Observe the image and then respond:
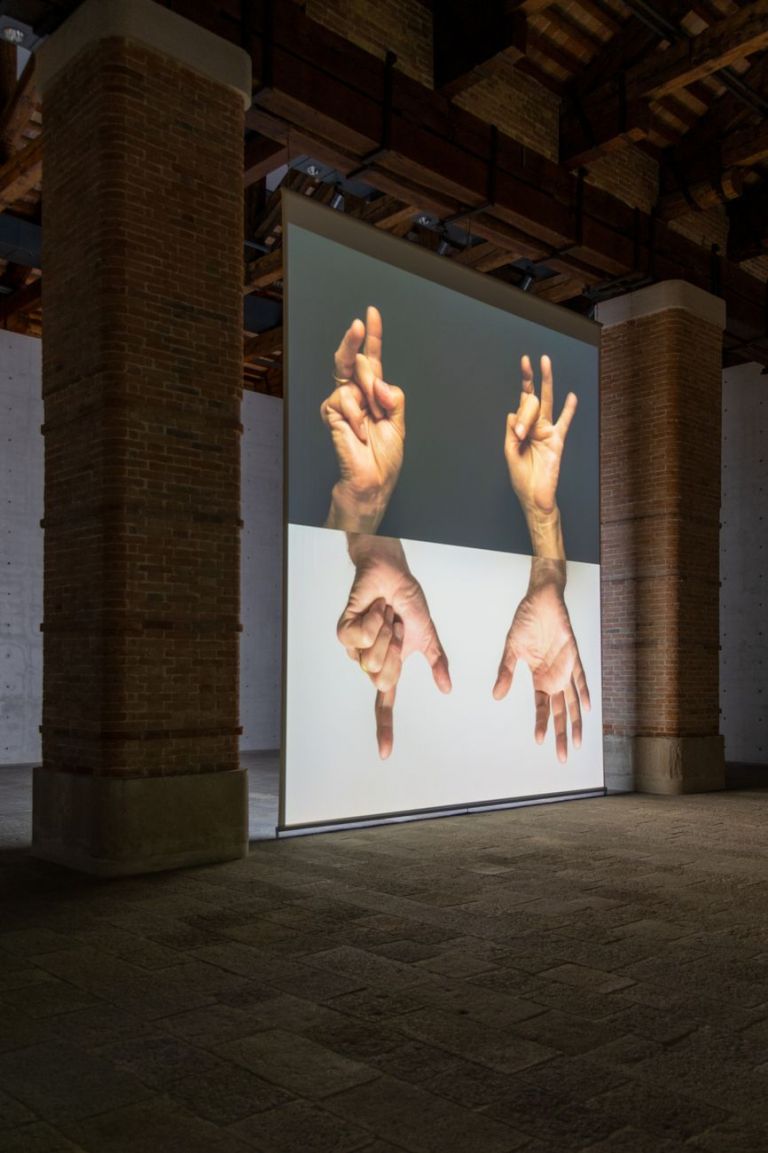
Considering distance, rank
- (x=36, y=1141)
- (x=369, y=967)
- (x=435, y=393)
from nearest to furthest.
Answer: (x=36, y=1141) → (x=369, y=967) → (x=435, y=393)

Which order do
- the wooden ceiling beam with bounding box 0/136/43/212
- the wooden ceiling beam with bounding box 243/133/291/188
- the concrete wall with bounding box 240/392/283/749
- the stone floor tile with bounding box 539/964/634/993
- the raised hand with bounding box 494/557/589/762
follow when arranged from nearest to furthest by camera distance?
the stone floor tile with bounding box 539/964/634/993 → the wooden ceiling beam with bounding box 243/133/291/188 → the wooden ceiling beam with bounding box 0/136/43/212 → the raised hand with bounding box 494/557/589/762 → the concrete wall with bounding box 240/392/283/749

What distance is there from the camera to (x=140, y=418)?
635 cm

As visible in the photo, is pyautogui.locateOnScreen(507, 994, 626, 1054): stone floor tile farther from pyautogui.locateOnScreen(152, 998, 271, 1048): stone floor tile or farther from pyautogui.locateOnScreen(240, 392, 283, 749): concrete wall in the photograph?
pyautogui.locateOnScreen(240, 392, 283, 749): concrete wall

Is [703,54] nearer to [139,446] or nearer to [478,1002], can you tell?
[139,446]

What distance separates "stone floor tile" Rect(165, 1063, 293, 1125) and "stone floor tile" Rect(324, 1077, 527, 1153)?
7.3 inches

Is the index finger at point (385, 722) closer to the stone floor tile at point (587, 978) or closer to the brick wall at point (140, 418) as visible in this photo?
the brick wall at point (140, 418)

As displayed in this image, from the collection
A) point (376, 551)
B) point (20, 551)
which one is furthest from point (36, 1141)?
point (20, 551)

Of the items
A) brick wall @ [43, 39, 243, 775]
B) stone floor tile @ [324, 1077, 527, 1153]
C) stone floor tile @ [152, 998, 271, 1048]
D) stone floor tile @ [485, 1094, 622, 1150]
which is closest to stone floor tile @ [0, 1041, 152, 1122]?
stone floor tile @ [152, 998, 271, 1048]

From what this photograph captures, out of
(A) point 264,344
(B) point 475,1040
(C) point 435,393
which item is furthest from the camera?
(A) point 264,344

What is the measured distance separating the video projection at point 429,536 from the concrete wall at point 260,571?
6.62 metres

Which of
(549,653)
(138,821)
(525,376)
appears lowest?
(138,821)

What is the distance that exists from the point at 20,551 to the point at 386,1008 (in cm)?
1093

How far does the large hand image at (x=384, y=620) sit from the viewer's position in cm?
796

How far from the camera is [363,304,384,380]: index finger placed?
8.32 meters
